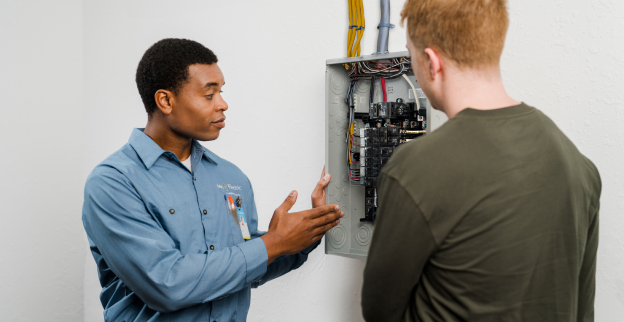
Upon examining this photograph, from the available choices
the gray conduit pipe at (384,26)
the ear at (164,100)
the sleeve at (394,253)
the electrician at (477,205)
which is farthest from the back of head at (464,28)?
the gray conduit pipe at (384,26)

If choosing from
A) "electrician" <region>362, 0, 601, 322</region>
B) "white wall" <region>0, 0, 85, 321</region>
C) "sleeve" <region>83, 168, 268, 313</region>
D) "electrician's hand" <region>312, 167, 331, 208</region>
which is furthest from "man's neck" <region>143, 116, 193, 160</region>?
"white wall" <region>0, 0, 85, 321</region>

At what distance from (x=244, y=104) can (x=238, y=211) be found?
2.61 feet

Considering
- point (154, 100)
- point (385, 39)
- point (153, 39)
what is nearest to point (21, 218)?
point (153, 39)

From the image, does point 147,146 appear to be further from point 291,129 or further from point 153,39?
point 153,39

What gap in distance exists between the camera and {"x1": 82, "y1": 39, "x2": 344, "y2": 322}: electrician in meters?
1.06

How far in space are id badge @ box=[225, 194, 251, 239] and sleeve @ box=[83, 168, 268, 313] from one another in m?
0.20

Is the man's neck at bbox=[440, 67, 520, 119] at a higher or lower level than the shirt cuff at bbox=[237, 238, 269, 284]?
higher

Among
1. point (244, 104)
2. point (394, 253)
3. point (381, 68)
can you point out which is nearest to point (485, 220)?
point (394, 253)

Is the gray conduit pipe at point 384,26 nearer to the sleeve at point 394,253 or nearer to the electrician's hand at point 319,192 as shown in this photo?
the electrician's hand at point 319,192

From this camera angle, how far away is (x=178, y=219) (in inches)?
45.8

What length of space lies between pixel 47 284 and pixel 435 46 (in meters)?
2.44

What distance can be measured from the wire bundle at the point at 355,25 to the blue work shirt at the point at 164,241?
773 millimetres

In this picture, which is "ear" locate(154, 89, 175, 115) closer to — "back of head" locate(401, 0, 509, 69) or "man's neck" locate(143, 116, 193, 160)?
"man's neck" locate(143, 116, 193, 160)

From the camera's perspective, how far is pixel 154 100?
1.28m
